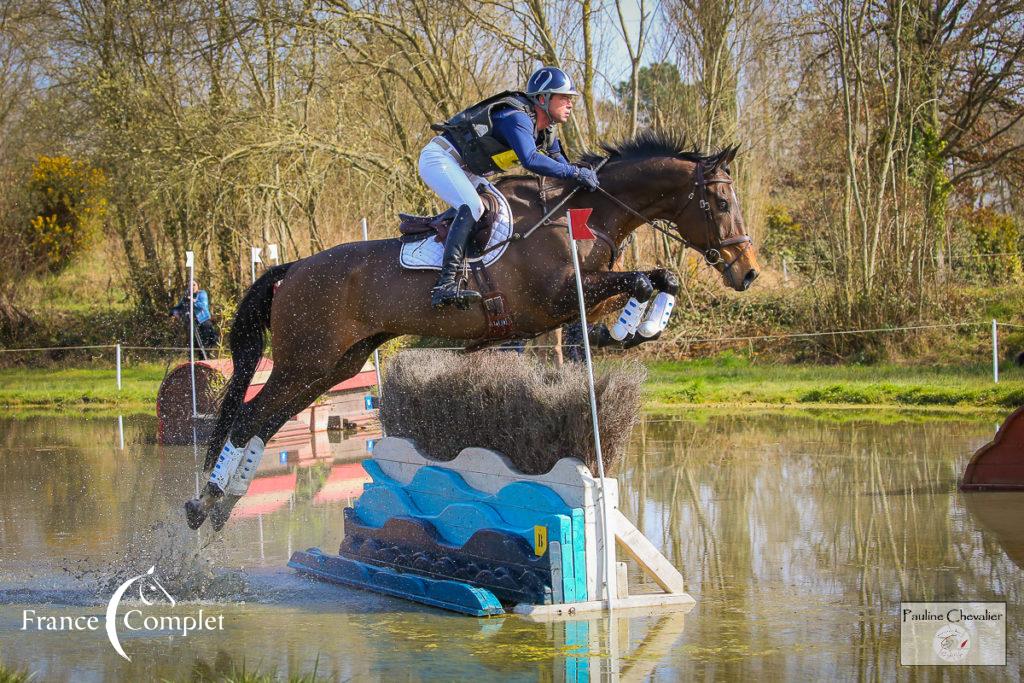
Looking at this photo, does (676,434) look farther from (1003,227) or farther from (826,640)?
(1003,227)

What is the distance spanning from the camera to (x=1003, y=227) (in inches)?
745

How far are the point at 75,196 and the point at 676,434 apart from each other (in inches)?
675

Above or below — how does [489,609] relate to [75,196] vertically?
below

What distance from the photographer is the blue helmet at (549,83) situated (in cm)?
554

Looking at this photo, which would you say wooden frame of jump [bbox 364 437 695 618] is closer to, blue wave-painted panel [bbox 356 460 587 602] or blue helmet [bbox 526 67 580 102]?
blue wave-painted panel [bbox 356 460 587 602]

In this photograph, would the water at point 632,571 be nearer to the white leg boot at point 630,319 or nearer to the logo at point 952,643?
the logo at point 952,643

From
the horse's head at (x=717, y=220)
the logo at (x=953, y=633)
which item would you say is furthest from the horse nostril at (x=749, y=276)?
the logo at (x=953, y=633)

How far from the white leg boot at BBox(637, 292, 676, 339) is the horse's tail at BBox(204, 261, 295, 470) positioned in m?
2.22

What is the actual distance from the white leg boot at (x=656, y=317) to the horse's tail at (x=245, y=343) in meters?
2.22

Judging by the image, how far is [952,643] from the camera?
4.24m

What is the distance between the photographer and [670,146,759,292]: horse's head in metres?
5.71

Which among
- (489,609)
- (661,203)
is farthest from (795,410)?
(489,609)

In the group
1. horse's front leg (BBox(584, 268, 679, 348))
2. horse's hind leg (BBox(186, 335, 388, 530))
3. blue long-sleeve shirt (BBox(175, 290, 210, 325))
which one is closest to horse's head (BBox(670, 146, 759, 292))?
horse's front leg (BBox(584, 268, 679, 348))

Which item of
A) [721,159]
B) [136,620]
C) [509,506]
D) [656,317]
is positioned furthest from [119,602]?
[721,159]
